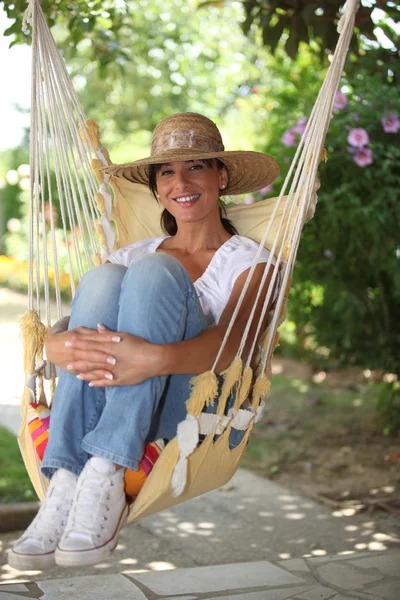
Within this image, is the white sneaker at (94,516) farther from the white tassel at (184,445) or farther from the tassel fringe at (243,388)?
the tassel fringe at (243,388)

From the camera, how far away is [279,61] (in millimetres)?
4328

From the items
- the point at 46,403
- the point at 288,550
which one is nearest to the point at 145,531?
the point at 288,550

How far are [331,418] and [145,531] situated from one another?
6.56 feet

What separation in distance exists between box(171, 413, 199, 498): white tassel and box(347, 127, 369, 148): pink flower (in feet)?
6.31

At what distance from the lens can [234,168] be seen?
2199 mm

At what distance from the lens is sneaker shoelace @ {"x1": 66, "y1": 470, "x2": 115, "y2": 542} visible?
1.58 metres

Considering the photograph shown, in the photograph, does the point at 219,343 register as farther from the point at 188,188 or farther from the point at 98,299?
the point at 188,188

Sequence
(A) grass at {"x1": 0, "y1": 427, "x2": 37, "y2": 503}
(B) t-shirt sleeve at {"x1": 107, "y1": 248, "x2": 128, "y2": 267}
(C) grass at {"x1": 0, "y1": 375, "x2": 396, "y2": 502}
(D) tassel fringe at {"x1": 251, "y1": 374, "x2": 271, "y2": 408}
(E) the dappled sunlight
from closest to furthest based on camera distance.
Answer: (D) tassel fringe at {"x1": 251, "y1": 374, "x2": 271, "y2": 408} < (B) t-shirt sleeve at {"x1": 107, "y1": 248, "x2": 128, "y2": 267} < (E) the dappled sunlight < (A) grass at {"x1": 0, "y1": 427, "x2": 37, "y2": 503} < (C) grass at {"x1": 0, "y1": 375, "x2": 396, "y2": 502}

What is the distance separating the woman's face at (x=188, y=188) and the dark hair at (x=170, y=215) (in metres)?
0.02

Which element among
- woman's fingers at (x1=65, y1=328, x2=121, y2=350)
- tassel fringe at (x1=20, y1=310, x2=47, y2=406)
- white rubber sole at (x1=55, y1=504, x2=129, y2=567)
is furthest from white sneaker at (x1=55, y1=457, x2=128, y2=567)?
tassel fringe at (x1=20, y1=310, x2=47, y2=406)

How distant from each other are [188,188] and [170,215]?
1.00ft

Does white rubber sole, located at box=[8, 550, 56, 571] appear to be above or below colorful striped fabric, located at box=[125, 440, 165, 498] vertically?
below

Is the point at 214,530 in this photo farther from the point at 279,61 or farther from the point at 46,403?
the point at 279,61

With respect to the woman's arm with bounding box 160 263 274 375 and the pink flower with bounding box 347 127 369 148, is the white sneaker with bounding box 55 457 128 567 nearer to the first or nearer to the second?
the woman's arm with bounding box 160 263 274 375
